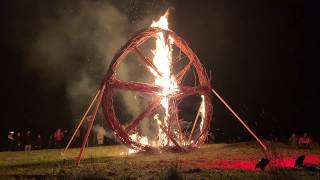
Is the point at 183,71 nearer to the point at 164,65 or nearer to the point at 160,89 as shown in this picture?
the point at 164,65

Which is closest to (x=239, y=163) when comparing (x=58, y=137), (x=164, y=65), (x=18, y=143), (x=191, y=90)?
(x=191, y=90)

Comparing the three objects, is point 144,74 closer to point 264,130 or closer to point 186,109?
point 186,109

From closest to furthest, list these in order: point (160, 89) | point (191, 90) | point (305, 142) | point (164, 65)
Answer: point (160, 89), point (164, 65), point (191, 90), point (305, 142)

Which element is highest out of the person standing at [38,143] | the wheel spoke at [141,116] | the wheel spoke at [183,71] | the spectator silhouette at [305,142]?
the wheel spoke at [183,71]

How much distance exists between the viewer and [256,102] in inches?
1098

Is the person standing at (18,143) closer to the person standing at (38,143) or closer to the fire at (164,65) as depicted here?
the person standing at (38,143)

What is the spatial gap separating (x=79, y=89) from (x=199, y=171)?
18854 mm

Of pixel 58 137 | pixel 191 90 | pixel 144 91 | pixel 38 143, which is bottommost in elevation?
pixel 38 143

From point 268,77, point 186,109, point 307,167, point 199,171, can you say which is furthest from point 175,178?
point 268,77

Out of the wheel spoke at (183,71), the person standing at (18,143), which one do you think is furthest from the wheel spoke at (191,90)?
the person standing at (18,143)

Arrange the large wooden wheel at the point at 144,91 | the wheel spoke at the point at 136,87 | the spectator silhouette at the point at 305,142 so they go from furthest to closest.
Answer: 1. the spectator silhouette at the point at 305,142
2. the wheel spoke at the point at 136,87
3. the large wooden wheel at the point at 144,91

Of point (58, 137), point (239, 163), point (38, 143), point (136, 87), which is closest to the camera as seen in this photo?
point (239, 163)

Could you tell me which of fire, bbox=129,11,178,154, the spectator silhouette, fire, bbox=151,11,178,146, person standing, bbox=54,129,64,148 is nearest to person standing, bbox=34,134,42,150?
person standing, bbox=54,129,64,148

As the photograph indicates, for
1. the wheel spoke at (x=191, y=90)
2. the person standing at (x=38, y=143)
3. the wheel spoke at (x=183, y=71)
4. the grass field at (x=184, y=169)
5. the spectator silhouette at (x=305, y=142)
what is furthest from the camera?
the person standing at (x=38, y=143)
